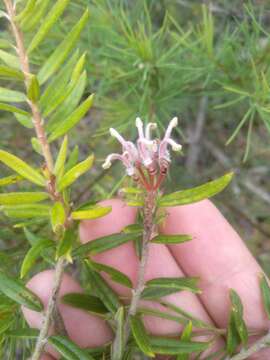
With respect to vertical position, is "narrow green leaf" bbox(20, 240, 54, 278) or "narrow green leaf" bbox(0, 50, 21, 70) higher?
"narrow green leaf" bbox(0, 50, 21, 70)

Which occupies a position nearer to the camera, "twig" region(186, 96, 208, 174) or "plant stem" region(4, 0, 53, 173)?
"plant stem" region(4, 0, 53, 173)

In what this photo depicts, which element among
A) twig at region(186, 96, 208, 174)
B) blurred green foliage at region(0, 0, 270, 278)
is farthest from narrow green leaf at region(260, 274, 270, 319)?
twig at region(186, 96, 208, 174)

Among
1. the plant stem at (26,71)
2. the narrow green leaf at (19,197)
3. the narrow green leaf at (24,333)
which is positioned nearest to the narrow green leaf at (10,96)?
the plant stem at (26,71)

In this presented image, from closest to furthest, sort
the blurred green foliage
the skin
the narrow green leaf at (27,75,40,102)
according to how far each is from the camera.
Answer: the narrow green leaf at (27,75,40,102) → the skin → the blurred green foliage

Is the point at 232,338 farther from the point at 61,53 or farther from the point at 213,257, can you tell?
the point at 61,53

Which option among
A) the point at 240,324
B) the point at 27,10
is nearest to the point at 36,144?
the point at 27,10

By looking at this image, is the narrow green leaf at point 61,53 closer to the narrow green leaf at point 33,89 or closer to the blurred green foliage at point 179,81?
the narrow green leaf at point 33,89

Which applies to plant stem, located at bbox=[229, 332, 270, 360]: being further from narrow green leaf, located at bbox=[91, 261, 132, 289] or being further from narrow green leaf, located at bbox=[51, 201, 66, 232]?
narrow green leaf, located at bbox=[51, 201, 66, 232]
